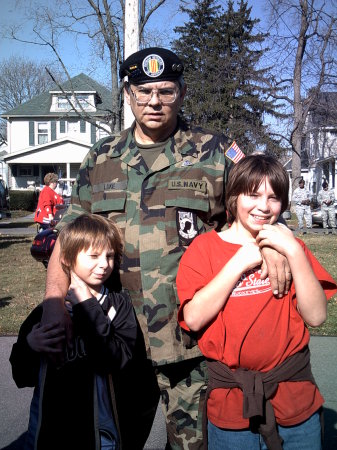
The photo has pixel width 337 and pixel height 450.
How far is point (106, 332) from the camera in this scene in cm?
206

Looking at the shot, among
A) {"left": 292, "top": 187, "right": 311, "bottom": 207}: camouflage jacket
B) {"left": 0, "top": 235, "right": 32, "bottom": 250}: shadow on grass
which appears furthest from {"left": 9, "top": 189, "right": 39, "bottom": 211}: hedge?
{"left": 292, "top": 187, "right": 311, "bottom": 207}: camouflage jacket

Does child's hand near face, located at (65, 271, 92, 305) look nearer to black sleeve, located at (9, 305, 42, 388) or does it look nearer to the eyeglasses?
black sleeve, located at (9, 305, 42, 388)

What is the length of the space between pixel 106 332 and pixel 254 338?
0.62 meters

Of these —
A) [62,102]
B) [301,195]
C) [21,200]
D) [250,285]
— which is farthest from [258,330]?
[21,200]

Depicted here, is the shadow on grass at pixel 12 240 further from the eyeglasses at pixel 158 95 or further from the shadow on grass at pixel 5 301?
the eyeglasses at pixel 158 95

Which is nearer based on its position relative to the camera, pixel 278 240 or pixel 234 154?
pixel 278 240

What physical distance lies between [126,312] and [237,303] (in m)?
0.57

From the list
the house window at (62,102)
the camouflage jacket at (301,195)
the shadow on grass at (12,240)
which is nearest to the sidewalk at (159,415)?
the shadow on grass at (12,240)

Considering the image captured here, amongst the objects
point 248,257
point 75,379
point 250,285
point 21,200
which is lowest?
point 75,379

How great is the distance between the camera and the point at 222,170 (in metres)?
2.42

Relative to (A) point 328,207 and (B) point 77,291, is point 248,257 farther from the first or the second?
(A) point 328,207

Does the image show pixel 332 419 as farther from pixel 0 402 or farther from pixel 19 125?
pixel 19 125

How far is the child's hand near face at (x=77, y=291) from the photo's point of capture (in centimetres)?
214

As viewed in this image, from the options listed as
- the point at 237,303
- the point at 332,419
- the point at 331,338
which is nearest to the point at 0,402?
the point at 332,419
